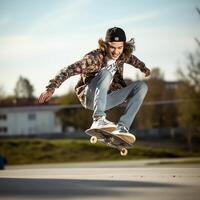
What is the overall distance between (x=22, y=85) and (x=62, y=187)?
245ft

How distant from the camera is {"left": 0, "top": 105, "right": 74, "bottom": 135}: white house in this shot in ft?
243

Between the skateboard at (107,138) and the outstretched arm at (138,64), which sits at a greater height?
the outstretched arm at (138,64)

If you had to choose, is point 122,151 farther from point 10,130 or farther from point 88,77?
point 10,130

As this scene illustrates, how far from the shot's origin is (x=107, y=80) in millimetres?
6840

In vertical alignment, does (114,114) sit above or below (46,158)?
above

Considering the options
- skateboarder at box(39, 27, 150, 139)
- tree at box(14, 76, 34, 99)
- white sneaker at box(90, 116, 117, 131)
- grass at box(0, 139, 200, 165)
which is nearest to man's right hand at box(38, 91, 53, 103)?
skateboarder at box(39, 27, 150, 139)

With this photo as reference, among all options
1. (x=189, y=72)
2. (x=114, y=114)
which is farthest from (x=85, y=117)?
(x=189, y=72)

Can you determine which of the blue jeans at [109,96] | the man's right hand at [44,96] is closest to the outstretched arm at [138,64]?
the blue jeans at [109,96]

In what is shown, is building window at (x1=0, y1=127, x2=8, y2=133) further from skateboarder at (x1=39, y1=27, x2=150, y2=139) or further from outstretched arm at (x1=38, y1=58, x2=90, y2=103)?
outstretched arm at (x1=38, y1=58, x2=90, y2=103)

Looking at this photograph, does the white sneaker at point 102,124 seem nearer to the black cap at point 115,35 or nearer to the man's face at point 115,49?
the man's face at point 115,49

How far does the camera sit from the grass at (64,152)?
42694 millimetres

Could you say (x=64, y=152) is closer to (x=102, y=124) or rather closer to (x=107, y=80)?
(x=102, y=124)

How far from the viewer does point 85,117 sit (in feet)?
173

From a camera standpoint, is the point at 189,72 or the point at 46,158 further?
the point at 46,158
